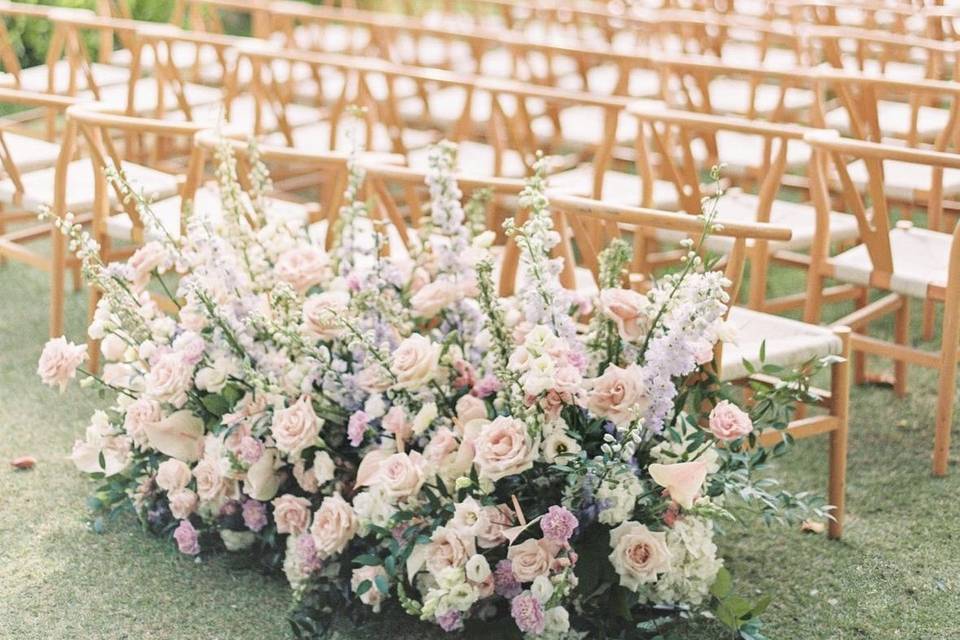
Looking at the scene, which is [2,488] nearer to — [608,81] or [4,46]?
[4,46]

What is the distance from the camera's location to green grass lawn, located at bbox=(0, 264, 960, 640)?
2891 millimetres

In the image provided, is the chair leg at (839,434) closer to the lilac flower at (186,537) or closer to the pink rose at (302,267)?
the pink rose at (302,267)

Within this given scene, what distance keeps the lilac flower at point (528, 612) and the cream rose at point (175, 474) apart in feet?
2.84

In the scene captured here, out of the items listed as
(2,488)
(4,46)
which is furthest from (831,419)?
(4,46)

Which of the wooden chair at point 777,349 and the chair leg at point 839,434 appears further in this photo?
the chair leg at point 839,434

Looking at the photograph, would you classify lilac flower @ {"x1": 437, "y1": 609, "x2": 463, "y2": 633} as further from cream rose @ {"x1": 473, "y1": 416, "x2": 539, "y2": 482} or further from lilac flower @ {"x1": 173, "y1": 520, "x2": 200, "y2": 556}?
lilac flower @ {"x1": 173, "y1": 520, "x2": 200, "y2": 556}

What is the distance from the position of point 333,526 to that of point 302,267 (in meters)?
0.62

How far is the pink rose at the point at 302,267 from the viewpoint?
309cm

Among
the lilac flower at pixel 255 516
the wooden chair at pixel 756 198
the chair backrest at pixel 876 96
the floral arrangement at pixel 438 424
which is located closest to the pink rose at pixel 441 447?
the floral arrangement at pixel 438 424

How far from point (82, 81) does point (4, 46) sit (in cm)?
62

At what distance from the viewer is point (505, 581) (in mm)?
2715

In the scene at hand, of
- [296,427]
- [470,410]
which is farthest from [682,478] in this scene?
[296,427]

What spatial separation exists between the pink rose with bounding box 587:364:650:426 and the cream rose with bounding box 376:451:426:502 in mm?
361

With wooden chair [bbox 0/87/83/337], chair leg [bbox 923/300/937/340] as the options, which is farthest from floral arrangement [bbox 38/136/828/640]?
chair leg [bbox 923/300/937/340]
